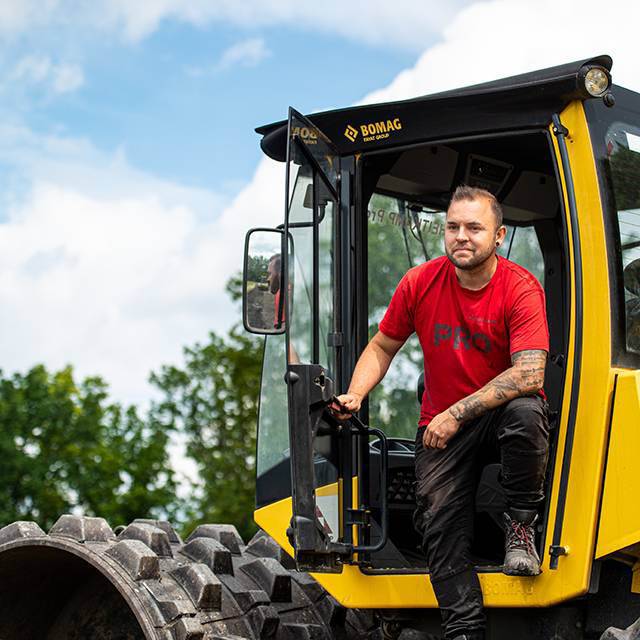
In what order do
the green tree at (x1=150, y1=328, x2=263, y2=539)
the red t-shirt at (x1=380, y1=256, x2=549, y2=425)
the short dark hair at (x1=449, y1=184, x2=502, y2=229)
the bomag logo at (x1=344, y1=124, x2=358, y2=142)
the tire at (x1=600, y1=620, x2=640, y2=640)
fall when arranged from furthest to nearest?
the green tree at (x1=150, y1=328, x2=263, y2=539)
the bomag logo at (x1=344, y1=124, x2=358, y2=142)
the short dark hair at (x1=449, y1=184, x2=502, y2=229)
the red t-shirt at (x1=380, y1=256, x2=549, y2=425)
the tire at (x1=600, y1=620, x2=640, y2=640)

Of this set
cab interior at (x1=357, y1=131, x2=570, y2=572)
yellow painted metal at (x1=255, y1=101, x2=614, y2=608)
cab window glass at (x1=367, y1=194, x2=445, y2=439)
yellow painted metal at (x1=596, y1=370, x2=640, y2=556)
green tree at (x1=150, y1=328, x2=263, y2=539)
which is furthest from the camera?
green tree at (x1=150, y1=328, x2=263, y2=539)

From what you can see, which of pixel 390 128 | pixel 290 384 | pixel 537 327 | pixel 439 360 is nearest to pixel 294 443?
pixel 290 384

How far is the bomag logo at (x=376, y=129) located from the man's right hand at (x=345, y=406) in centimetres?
106

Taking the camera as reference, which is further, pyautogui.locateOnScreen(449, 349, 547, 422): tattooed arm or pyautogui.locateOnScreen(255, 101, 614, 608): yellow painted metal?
pyautogui.locateOnScreen(449, 349, 547, 422): tattooed arm

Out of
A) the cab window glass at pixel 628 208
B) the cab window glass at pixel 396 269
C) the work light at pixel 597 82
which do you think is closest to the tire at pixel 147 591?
the cab window glass at pixel 396 269

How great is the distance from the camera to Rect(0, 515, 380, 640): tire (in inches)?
197

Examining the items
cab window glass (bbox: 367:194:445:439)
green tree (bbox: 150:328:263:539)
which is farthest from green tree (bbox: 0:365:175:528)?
cab window glass (bbox: 367:194:445:439)

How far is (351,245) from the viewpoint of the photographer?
17.0 feet

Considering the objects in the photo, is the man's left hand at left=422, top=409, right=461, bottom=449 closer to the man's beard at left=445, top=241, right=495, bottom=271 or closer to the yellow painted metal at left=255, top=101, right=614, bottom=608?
the yellow painted metal at left=255, top=101, right=614, bottom=608

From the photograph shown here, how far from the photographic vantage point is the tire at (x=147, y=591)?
16.4 feet

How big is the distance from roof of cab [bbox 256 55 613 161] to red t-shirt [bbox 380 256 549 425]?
53 cm

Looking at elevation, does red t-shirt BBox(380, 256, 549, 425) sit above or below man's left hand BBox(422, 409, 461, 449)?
above

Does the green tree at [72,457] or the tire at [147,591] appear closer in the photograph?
the tire at [147,591]

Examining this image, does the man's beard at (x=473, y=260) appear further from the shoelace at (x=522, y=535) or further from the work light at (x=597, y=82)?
the shoelace at (x=522, y=535)
